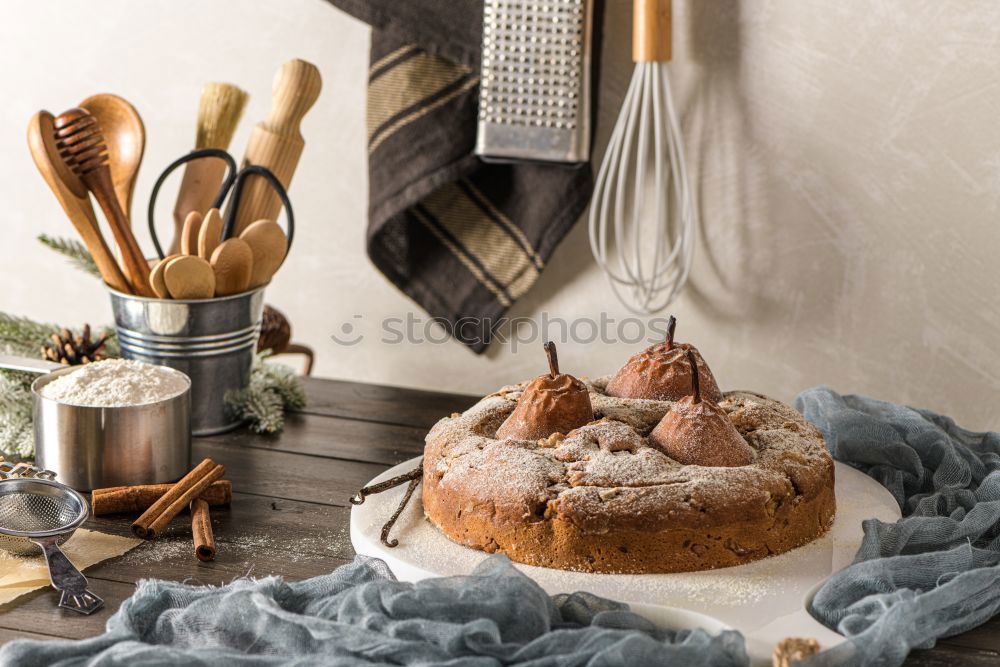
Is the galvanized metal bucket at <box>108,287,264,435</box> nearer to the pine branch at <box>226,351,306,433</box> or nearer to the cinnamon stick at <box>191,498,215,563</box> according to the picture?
the pine branch at <box>226,351,306,433</box>

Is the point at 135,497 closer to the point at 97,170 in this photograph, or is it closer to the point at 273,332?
the point at 97,170

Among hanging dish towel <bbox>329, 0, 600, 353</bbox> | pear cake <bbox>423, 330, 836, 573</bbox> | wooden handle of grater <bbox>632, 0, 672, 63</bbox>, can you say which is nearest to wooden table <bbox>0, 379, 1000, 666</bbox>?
pear cake <bbox>423, 330, 836, 573</bbox>

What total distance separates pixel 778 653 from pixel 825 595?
0.08 m

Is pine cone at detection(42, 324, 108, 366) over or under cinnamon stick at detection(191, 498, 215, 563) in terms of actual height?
over

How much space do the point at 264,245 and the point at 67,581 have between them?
0.43 meters

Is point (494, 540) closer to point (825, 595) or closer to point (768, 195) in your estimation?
point (825, 595)

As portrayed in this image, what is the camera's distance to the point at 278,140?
1.14 meters

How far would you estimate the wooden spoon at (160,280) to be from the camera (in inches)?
41.0

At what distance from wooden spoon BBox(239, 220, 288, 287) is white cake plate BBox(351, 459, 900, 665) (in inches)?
13.6

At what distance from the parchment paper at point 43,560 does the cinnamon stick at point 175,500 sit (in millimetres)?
12

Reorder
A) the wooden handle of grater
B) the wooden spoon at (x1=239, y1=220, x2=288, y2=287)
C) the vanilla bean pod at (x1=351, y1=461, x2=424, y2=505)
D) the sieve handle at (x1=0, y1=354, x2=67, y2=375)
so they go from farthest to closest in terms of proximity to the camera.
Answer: the wooden handle of grater → the wooden spoon at (x1=239, y1=220, x2=288, y2=287) → the sieve handle at (x1=0, y1=354, x2=67, y2=375) → the vanilla bean pod at (x1=351, y1=461, x2=424, y2=505)

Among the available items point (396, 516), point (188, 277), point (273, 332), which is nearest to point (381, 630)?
point (396, 516)

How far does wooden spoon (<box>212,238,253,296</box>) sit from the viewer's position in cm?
106

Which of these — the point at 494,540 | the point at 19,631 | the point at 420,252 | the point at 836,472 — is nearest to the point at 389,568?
the point at 494,540
